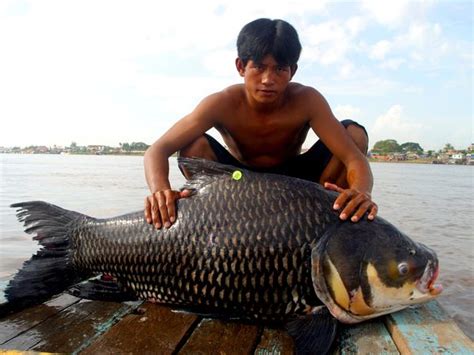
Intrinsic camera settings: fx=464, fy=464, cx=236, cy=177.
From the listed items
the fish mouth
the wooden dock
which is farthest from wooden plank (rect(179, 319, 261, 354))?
the fish mouth

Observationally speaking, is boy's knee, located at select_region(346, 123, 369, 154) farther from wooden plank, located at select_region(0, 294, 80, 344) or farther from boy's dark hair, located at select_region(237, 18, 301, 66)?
wooden plank, located at select_region(0, 294, 80, 344)

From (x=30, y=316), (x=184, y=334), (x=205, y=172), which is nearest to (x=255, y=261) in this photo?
(x=184, y=334)

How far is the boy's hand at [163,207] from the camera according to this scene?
2.60 m

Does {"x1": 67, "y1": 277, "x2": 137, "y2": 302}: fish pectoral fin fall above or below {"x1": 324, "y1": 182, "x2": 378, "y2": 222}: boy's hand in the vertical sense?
below

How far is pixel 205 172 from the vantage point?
2697 millimetres

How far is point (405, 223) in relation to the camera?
8.77m

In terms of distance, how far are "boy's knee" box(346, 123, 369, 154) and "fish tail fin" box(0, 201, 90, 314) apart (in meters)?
2.38

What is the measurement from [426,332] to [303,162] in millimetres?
2286

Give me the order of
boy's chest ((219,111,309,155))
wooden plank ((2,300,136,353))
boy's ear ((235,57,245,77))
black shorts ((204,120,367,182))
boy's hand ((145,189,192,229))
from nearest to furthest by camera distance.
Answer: wooden plank ((2,300,136,353))
boy's hand ((145,189,192,229))
boy's ear ((235,57,245,77))
boy's chest ((219,111,309,155))
black shorts ((204,120,367,182))

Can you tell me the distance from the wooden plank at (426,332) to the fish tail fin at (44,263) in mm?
1815

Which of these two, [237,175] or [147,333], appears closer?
[147,333]

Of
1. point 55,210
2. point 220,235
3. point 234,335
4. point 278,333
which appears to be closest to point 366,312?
point 278,333

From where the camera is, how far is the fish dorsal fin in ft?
8.68

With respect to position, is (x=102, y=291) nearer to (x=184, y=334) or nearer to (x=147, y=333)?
(x=147, y=333)
